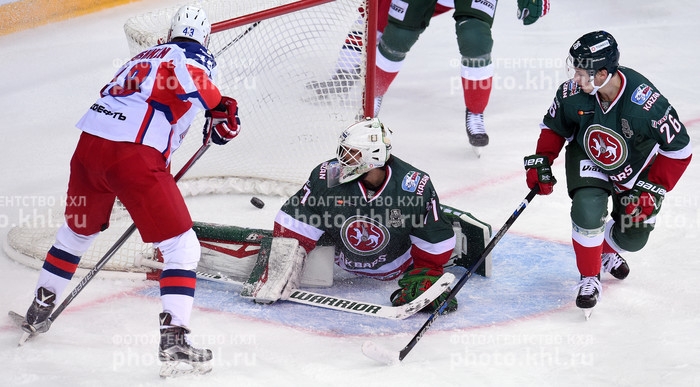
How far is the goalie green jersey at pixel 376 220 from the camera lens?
3453 millimetres

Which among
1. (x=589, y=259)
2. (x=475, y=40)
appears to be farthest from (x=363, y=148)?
(x=475, y=40)

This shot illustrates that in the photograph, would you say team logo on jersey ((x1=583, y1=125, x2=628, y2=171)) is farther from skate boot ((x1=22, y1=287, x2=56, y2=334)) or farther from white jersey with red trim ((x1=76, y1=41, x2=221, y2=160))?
skate boot ((x1=22, y1=287, x2=56, y2=334))

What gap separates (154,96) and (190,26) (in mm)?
265

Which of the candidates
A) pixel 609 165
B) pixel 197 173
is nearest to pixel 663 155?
pixel 609 165

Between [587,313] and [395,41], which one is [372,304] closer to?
[587,313]

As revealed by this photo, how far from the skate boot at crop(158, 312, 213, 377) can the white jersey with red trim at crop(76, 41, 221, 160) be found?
0.52 meters

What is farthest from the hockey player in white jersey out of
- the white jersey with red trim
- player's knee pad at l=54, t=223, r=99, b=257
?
player's knee pad at l=54, t=223, r=99, b=257

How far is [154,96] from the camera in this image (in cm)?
298

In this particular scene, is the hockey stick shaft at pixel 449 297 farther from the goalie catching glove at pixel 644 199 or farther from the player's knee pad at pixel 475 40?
the player's knee pad at pixel 475 40

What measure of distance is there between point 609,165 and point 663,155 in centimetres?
18

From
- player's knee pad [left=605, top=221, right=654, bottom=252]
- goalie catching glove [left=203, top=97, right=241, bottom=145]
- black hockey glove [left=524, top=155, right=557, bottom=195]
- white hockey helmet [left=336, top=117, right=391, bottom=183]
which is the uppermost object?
goalie catching glove [left=203, top=97, right=241, bottom=145]

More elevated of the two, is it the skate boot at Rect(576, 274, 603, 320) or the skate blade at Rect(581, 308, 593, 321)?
the skate boot at Rect(576, 274, 603, 320)

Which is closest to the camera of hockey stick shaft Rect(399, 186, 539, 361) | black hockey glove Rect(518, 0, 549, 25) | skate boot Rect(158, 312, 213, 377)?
skate boot Rect(158, 312, 213, 377)

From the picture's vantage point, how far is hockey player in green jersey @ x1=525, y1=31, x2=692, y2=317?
328 centimetres
